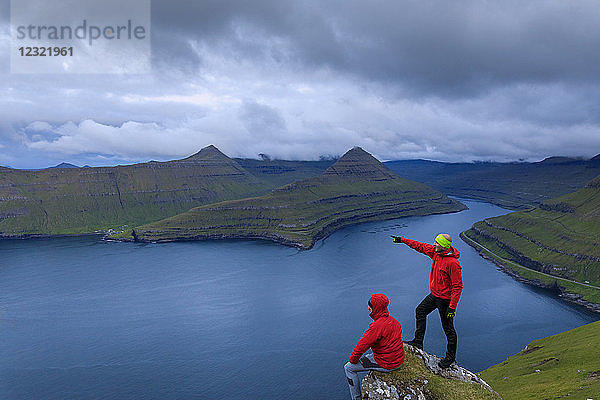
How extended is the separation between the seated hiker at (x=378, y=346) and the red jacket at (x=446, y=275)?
2.88 metres

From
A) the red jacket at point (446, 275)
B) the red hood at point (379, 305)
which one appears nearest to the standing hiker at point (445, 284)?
the red jacket at point (446, 275)

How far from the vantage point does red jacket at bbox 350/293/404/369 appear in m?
16.4

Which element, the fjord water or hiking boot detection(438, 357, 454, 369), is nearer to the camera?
hiking boot detection(438, 357, 454, 369)

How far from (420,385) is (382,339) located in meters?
3.45

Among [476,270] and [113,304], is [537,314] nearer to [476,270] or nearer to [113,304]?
[476,270]

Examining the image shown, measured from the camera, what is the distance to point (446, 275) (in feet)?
59.1

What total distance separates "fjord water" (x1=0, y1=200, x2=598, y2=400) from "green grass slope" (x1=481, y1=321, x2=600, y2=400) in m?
15.7

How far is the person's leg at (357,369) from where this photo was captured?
56.4 feet

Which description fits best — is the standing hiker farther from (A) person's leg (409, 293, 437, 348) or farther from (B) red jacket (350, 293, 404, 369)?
(B) red jacket (350, 293, 404, 369)

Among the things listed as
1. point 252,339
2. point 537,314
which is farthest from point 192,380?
point 537,314

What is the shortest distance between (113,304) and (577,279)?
20136cm

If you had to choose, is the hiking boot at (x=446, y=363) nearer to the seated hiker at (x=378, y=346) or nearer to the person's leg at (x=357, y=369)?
the seated hiker at (x=378, y=346)

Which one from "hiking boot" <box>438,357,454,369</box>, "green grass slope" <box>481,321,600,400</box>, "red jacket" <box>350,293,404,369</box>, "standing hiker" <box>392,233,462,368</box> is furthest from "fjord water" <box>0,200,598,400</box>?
"red jacket" <box>350,293,404,369</box>

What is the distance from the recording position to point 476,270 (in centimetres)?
18375
